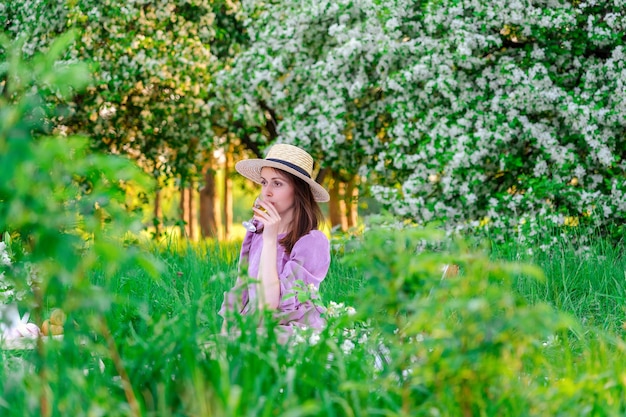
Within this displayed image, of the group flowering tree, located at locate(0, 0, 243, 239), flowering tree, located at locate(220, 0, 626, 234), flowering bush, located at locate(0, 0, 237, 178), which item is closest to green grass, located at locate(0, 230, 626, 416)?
flowering tree, located at locate(220, 0, 626, 234)

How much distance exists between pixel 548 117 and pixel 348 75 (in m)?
2.08

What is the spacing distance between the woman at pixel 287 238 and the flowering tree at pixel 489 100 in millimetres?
3154

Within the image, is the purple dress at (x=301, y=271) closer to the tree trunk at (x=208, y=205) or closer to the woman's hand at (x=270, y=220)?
the woman's hand at (x=270, y=220)

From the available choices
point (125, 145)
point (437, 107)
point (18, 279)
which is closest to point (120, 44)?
point (125, 145)

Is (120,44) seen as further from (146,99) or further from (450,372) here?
(450,372)

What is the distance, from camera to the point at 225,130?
12.7m

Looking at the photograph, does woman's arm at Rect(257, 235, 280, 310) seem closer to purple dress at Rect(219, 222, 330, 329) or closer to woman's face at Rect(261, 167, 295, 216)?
purple dress at Rect(219, 222, 330, 329)

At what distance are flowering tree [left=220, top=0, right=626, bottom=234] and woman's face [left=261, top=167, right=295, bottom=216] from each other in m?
3.20

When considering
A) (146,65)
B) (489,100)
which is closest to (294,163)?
(489,100)

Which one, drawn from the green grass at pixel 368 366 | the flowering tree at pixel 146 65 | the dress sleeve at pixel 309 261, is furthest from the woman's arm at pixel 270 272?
the flowering tree at pixel 146 65

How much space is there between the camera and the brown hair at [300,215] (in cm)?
420

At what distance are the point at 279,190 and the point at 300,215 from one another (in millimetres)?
176

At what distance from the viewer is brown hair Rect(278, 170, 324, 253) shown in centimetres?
420

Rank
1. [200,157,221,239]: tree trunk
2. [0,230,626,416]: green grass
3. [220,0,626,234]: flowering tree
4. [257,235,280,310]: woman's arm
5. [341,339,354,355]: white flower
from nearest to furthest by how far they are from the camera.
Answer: [0,230,626,416]: green grass, [341,339,354,355]: white flower, [257,235,280,310]: woman's arm, [220,0,626,234]: flowering tree, [200,157,221,239]: tree trunk
